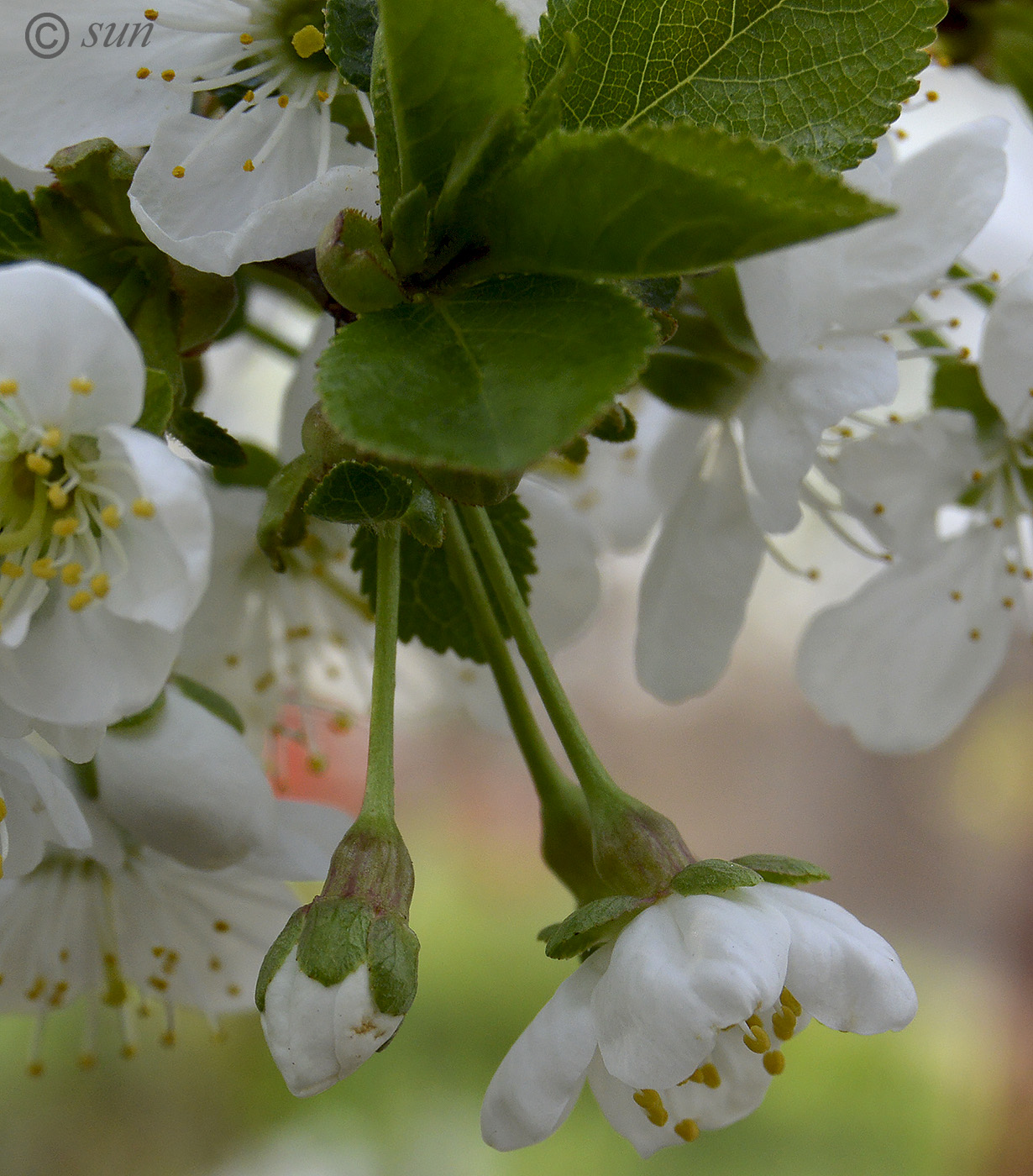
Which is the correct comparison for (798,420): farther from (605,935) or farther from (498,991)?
(498,991)

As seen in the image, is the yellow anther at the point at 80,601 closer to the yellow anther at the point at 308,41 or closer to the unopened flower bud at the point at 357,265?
the unopened flower bud at the point at 357,265

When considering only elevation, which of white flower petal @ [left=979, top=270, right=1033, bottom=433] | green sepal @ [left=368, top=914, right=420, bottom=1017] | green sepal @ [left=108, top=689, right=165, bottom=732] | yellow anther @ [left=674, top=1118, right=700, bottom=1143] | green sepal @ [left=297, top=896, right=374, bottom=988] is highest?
white flower petal @ [left=979, top=270, right=1033, bottom=433]

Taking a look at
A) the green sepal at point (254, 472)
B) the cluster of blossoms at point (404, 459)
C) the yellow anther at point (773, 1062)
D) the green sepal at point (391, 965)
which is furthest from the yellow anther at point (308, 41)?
the yellow anther at point (773, 1062)

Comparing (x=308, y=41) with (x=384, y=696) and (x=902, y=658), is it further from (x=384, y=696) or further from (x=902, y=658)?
(x=902, y=658)

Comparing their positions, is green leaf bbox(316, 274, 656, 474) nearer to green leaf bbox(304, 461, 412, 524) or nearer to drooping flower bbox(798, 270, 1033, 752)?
green leaf bbox(304, 461, 412, 524)

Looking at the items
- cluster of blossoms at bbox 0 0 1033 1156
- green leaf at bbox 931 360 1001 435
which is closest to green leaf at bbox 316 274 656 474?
A: cluster of blossoms at bbox 0 0 1033 1156

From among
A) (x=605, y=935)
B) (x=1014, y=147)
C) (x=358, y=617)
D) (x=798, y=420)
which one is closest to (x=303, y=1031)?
(x=605, y=935)
